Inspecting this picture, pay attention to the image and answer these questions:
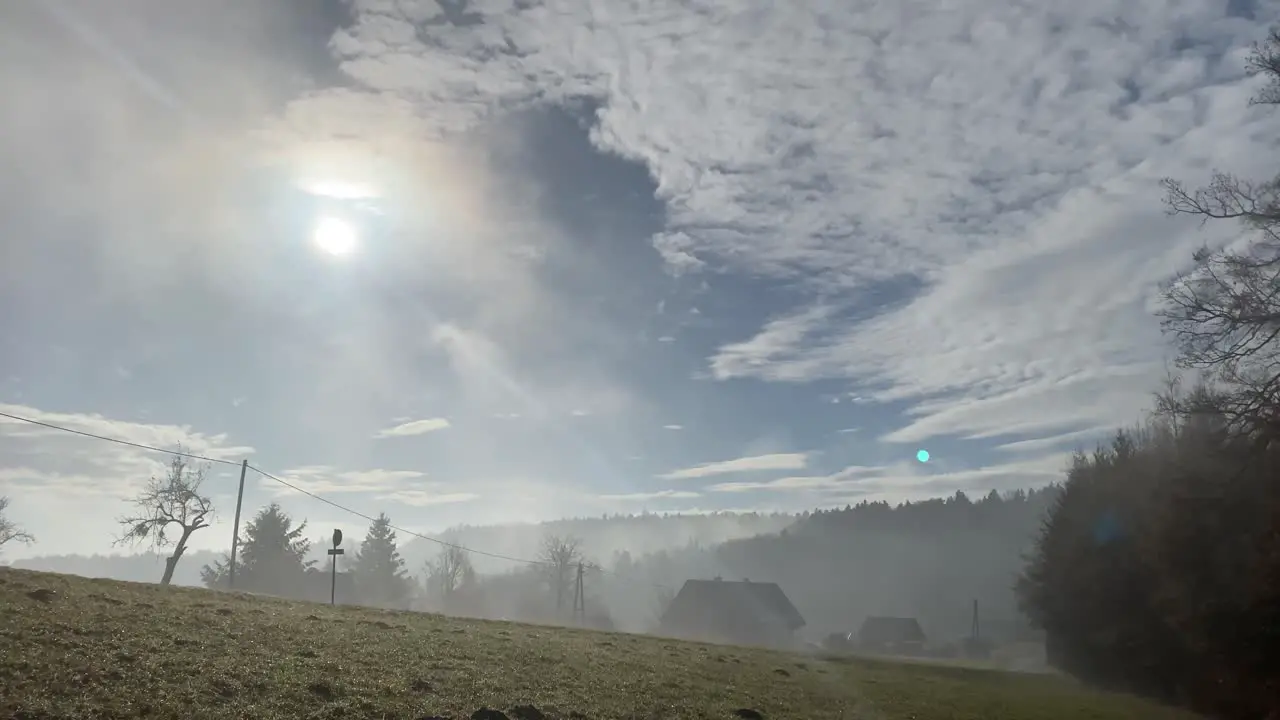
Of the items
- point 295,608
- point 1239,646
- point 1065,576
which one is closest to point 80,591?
point 295,608

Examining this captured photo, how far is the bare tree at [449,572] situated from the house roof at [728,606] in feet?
147

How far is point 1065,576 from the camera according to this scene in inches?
1986

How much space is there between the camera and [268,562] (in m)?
81.8

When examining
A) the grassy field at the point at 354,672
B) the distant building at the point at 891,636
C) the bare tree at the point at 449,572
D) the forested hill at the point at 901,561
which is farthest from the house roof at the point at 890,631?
the grassy field at the point at 354,672

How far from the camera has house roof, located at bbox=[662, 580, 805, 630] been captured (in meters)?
95.0

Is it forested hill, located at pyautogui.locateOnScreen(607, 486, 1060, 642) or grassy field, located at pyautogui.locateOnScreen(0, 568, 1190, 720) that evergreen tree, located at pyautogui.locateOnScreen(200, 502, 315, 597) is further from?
forested hill, located at pyautogui.locateOnScreen(607, 486, 1060, 642)

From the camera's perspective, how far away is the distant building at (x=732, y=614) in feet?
306

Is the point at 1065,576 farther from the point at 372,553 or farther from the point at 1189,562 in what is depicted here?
the point at 372,553

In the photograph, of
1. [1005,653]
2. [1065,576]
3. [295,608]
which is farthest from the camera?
[1005,653]

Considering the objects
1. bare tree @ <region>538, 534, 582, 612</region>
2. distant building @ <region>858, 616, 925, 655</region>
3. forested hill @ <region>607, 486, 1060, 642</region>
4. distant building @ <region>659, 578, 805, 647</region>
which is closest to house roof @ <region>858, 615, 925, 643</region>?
distant building @ <region>858, 616, 925, 655</region>

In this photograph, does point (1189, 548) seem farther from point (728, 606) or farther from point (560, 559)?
point (560, 559)

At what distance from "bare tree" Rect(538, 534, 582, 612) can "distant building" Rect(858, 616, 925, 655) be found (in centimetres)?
4510

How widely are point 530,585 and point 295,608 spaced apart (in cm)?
12428

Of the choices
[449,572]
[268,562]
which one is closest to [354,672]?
[268,562]
